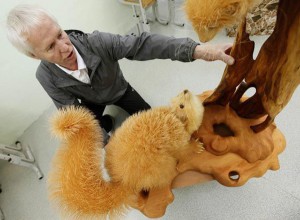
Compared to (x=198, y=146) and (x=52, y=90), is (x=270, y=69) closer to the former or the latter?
(x=198, y=146)

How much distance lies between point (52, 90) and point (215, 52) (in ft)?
2.05

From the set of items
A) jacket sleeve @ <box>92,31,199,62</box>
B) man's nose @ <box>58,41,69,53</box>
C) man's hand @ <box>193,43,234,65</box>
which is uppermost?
man's nose @ <box>58,41,69,53</box>

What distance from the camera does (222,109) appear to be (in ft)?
2.37

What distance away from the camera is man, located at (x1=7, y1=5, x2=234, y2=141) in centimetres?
70

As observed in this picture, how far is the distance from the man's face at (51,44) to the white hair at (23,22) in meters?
0.01

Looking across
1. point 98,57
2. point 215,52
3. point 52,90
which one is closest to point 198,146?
point 215,52

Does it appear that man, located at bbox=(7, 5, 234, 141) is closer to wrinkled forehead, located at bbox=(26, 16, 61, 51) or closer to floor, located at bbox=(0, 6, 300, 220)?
wrinkled forehead, located at bbox=(26, 16, 61, 51)

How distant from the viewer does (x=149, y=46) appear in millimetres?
806

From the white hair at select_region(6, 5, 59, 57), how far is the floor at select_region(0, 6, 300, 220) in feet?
2.06

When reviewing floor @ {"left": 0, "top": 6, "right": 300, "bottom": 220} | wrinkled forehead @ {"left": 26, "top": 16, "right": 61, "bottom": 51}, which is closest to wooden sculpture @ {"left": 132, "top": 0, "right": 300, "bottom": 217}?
floor @ {"left": 0, "top": 6, "right": 300, "bottom": 220}

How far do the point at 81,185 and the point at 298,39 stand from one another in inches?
18.4

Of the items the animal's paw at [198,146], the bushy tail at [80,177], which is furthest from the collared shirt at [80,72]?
the animal's paw at [198,146]

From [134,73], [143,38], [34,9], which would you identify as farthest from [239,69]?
[134,73]

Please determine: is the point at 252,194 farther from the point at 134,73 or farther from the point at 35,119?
the point at 35,119
